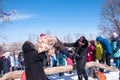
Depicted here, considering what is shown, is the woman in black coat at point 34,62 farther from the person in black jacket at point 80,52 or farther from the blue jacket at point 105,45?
the blue jacket at point 105,45

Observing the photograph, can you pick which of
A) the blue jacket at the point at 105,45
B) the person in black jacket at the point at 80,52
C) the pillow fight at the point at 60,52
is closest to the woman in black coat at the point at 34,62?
Answer: the pillow fight at the point at 60,52

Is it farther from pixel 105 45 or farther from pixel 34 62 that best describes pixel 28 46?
pixel 105 45

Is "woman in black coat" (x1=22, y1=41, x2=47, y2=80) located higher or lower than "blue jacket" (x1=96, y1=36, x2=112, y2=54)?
lower

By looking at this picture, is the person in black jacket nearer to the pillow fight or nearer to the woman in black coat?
the pillow fight

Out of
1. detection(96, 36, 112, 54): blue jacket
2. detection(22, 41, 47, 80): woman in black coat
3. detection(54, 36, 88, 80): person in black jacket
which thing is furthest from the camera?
detection(96, 36, 112, 54): blue jacket

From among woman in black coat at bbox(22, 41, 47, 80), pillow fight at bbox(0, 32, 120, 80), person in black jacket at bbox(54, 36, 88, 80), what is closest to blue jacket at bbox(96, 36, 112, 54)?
pillow fight at bbox(0, 32, 120, 80)

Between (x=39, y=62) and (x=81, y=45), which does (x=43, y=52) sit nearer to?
(x=39, y=62)

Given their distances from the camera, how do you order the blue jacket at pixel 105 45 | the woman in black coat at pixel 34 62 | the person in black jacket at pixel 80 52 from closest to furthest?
the woman in black coat at pixel 34 62, the person in black jacket at pixel 80 52, the blue jacket at pixel 105 45

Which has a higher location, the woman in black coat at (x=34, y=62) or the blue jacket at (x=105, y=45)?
the blue jacket at (x=105, y=45)

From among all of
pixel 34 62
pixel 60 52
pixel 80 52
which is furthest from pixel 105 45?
pixel 34 62

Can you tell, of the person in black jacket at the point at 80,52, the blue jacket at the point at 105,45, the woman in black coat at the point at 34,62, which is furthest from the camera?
the blue jacket at the point at 105,45

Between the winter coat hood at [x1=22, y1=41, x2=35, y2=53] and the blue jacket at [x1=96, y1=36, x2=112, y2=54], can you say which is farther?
the blue jacket at [x1=96, y1=36, x2=112, y2=54]

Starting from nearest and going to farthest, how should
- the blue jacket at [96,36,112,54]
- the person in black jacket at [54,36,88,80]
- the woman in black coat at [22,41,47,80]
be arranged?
the woman in black coat at [22,41,47,80]
the person in black jacket at [54,36,88,80]
the blue jacket at [96,36,112,54]

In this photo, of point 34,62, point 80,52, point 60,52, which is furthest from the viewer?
point 60,52
